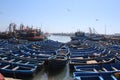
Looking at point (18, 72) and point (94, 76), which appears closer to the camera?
point (94, 76)

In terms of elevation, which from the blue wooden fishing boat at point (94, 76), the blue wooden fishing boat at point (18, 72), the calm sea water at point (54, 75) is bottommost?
the calm sea water at point (54, 75)

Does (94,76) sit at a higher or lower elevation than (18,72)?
higher

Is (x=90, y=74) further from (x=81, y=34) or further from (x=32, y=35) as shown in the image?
(x=81, y=34)

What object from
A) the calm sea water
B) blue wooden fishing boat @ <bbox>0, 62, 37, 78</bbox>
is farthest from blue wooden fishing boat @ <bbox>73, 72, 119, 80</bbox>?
the calm sea water

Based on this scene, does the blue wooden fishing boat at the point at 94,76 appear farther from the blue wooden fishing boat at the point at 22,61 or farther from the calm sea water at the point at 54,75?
the blue wooden fishing boat at the point at 22,61

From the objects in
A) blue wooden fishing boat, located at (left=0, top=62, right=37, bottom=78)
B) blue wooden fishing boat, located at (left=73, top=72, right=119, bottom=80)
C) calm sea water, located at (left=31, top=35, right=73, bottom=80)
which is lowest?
calm sea water, located at (left=31, top=35, right=73, bottom=80)

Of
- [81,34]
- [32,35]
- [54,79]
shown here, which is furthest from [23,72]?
[81,34]

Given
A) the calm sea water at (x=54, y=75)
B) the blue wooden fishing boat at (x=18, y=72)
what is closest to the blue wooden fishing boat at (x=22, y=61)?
the calm sea water at (x=54, y=75)

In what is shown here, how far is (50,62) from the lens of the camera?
25.4 m

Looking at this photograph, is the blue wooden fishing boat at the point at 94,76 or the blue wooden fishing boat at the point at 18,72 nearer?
the blue wooden fishing boat at the point at 94,76

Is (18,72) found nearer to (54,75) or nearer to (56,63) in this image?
(54,75)

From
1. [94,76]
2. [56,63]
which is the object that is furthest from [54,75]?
[94,76]

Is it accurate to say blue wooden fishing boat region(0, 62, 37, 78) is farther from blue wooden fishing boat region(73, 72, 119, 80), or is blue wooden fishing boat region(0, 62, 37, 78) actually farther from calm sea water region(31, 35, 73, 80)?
blue wooden fishing boat region(73, 72, 119, 80)

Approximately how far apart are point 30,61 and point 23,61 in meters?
0.92
